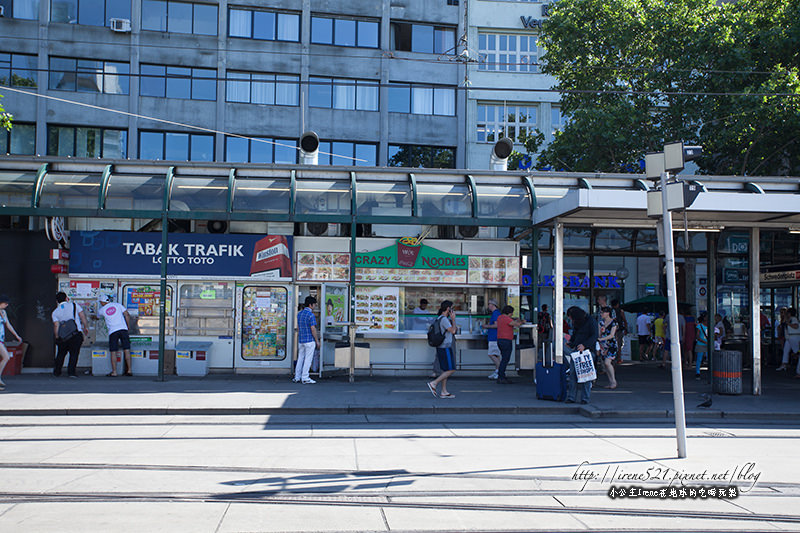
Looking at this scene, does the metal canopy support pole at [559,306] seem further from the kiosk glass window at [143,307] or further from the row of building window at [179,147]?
the row of building window at [179,147]

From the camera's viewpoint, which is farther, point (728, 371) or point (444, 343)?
point (728, 371)

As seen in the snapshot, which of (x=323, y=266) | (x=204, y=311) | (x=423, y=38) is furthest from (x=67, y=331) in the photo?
(x=423, y=38)

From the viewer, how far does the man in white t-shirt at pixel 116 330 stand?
1563 centimetres

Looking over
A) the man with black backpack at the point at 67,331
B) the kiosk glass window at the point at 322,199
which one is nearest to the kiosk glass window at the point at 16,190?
the man with black backpack at the point at 67,331

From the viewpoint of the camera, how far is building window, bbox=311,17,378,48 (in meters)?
33.8

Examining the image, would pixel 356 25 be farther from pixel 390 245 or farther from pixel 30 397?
pixel 30 397

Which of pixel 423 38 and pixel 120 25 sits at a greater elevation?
pixel 423 38

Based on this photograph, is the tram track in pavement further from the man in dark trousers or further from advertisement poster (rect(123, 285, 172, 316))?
advertisement poster (rect(123, 285, 172, 316))

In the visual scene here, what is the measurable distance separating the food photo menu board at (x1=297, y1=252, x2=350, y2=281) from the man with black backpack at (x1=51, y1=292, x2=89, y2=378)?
16.3 ft

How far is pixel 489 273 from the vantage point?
17.3m

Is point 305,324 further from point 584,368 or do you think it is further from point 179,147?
point 179,147

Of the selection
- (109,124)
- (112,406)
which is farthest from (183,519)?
(109,124)

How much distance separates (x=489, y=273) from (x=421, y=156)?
713 inches

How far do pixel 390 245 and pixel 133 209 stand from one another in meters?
5.99
